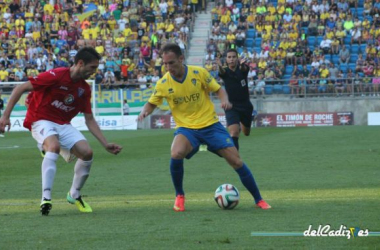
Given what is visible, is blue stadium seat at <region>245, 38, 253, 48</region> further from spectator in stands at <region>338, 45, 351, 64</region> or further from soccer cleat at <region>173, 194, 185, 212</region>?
soccer cleat at <region>173, 194, 185, 212</region>

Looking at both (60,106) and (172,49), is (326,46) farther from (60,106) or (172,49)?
(60,106)

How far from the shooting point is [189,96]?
10.5 meters

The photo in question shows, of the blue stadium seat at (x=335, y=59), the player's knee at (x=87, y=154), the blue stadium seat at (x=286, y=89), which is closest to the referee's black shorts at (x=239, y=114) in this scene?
the player's knee at (x=87, y=154)

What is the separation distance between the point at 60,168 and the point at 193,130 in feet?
26.5

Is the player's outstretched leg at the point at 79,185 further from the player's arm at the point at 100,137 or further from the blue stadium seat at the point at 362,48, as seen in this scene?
the blue stadium seat at the point at 362,48

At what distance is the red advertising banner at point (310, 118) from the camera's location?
131ft

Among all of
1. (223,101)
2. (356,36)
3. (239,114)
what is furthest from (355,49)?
(223,101)

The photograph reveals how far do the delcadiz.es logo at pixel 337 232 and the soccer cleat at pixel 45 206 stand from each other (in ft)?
10.7

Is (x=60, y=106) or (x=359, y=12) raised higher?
(x=60, y=106)

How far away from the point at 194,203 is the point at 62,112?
2094mm

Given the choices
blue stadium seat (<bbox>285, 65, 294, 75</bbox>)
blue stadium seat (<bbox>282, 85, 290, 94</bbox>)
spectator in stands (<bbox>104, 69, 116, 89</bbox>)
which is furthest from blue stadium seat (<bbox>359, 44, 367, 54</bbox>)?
spectator in stands (<bbox>104, 69, 116, 89</bbox>)

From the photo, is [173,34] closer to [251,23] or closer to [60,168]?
[251,23]

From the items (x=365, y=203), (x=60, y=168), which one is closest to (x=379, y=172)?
(x=365, y=203)

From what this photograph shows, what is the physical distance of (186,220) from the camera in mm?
9250
